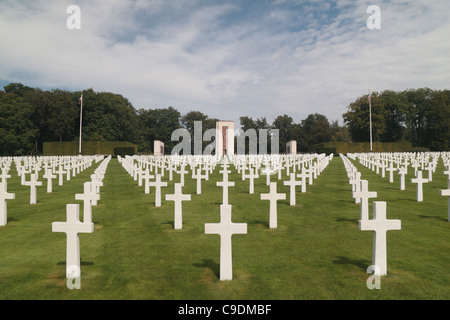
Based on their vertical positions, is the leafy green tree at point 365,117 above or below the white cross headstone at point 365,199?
above

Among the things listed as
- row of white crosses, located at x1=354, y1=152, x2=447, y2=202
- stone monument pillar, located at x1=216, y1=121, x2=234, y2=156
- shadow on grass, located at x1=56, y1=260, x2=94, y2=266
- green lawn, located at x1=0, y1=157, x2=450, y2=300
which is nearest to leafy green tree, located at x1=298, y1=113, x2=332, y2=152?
stone monument pillar, located at x1=216, y1=121, x2=234, y2=156

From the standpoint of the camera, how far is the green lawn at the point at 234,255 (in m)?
4.27

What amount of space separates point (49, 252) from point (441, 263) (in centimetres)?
633

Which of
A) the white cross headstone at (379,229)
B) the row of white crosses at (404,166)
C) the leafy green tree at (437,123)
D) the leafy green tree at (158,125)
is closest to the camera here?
the white cross headstone at (379,229)

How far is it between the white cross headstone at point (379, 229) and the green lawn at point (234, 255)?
21 centimetres

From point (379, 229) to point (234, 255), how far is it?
2237mm

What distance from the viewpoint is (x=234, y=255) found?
221 inches

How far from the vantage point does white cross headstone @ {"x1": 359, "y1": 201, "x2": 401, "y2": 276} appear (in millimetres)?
4672

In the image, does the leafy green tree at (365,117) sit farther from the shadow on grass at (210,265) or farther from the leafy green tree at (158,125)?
the shadow on grass at (210,265)

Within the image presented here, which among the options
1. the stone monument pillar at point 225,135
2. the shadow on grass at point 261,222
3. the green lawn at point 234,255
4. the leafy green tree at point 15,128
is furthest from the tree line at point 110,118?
the shadow on grass at point 261,222

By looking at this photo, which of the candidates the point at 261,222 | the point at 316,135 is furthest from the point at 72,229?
the point at 316,135

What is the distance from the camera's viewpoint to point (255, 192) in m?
13.2

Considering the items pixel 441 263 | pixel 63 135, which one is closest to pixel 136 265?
pixel 441 263
